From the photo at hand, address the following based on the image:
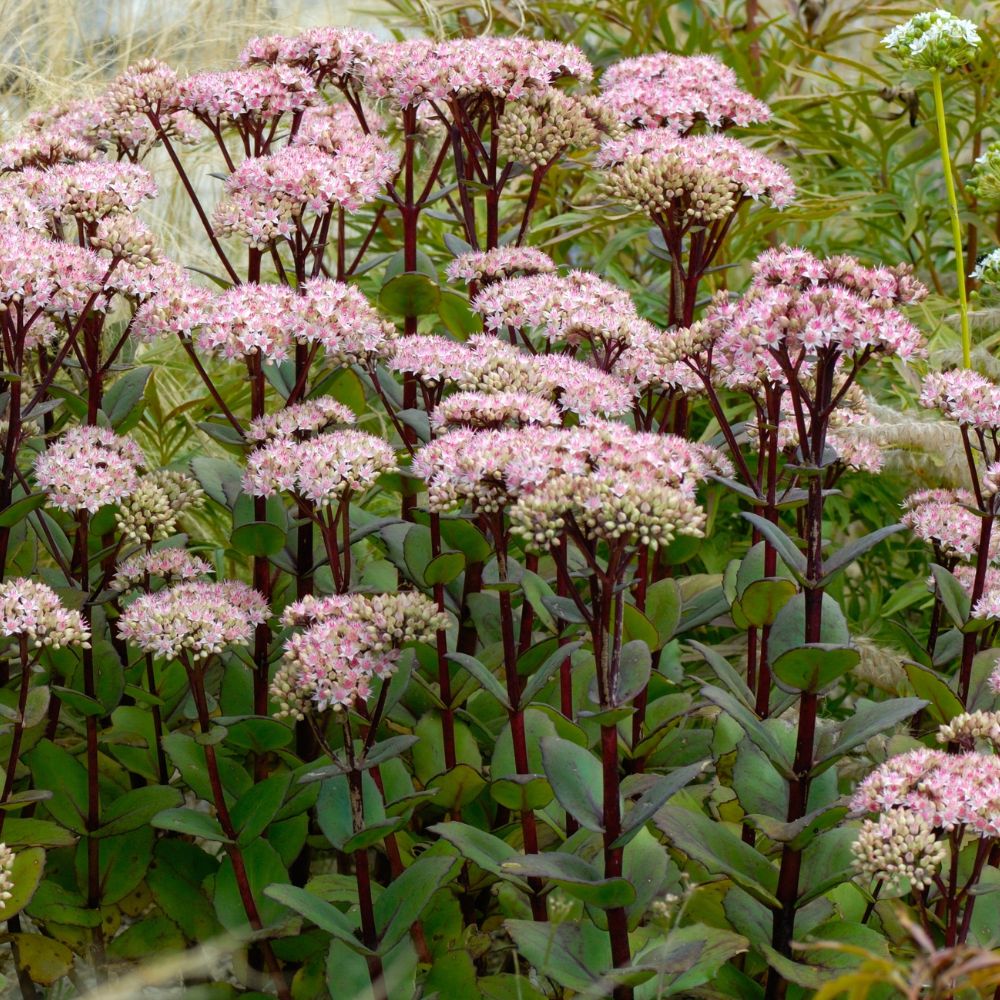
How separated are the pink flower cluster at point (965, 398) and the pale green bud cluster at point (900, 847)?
2.36ft

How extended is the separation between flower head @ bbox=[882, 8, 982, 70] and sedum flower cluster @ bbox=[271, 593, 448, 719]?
1.38 metres

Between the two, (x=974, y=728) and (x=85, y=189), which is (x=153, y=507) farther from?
(x=974, y=728)

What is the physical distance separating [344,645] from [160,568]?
504 millimetres

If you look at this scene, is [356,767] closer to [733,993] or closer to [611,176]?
[733,993]

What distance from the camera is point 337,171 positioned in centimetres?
221

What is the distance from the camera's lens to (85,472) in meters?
1.98

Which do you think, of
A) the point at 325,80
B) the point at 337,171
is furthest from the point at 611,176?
the point at 325,80

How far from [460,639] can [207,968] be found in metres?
0.67

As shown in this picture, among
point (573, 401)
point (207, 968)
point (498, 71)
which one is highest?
point (498, 71)

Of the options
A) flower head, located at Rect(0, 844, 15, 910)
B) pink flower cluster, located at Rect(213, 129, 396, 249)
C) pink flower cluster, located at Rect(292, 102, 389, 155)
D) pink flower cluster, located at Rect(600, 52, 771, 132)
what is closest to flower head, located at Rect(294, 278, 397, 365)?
pink flower cluster, located at Rect(213, 129, 396, 249)

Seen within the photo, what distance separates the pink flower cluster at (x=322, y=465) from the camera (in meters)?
1.84

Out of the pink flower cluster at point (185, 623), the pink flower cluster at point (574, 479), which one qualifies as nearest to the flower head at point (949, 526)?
the pink flower cluster at point (574, 479)

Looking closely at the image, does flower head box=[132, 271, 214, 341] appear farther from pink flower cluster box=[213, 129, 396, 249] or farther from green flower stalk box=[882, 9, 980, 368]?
green flower stalk box=[882, 9, 980, 368]

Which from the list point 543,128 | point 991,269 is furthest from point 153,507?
point 991,269
